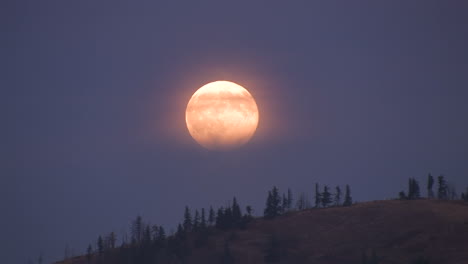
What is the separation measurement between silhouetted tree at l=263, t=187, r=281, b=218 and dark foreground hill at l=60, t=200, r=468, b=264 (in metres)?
4.57

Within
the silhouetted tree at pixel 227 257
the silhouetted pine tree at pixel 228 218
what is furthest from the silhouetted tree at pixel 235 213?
the silhouetted tree at pixel 227 257

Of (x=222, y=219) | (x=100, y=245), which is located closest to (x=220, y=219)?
(x=222, y=219)

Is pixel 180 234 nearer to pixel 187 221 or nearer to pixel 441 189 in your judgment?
pixel 187 221

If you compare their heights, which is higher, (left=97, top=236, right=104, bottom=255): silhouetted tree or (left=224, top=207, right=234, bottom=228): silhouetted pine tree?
(left=224, top=207, right=234, bottom=228): silhouetted pine tree

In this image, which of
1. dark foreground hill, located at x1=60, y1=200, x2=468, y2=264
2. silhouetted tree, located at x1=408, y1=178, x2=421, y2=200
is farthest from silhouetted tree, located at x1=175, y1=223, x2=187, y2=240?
silhouetted tree, located at x1=408, y1=178, x2=421, y2=200

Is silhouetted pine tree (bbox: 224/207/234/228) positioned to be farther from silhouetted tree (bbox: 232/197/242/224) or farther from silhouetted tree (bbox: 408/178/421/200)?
silhouetted tree (bbox: 408/178/421/200)

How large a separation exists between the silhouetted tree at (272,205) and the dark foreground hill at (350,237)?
180 inches

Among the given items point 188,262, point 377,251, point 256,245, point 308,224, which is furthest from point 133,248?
point 377,251

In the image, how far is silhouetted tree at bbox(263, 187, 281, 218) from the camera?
583 feet

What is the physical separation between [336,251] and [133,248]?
4467 centimetres

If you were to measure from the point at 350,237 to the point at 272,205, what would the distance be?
35.4 metres

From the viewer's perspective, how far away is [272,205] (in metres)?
180

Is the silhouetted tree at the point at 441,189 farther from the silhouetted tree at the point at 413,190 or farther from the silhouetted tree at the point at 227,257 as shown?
the silhouetted tree at the point at 227,257

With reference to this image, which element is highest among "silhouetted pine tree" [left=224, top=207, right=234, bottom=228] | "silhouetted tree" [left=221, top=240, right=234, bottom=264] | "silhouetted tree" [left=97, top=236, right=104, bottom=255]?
"silhouetted pine tree" [left=224, top=207, right=234, bottom=228]
